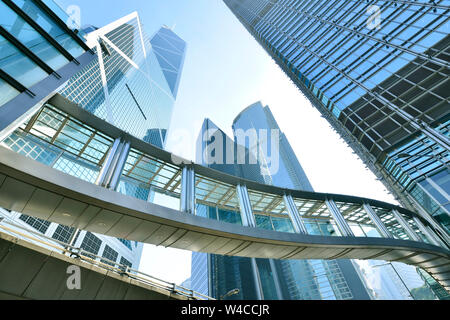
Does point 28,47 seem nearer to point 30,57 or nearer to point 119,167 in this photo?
point 30,57

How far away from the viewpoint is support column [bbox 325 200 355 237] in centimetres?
1625

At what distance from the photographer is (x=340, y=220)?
57.3ft

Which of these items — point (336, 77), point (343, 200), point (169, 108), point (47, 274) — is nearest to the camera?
point (47, 274)

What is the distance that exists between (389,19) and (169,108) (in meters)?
173

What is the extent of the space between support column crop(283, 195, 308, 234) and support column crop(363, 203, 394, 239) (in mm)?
7874

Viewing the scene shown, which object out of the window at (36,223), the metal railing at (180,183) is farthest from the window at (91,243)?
the metal railing at (180,183)

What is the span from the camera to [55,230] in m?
54.0

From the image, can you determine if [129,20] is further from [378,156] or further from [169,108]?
[378,156]

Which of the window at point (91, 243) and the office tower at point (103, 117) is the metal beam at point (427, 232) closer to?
the office tower at point (103, 117)

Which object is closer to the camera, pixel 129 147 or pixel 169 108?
pixel 129 147

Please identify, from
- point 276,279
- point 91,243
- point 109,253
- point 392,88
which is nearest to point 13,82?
point 392,88

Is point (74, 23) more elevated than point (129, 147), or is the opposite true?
point (74, 23)
